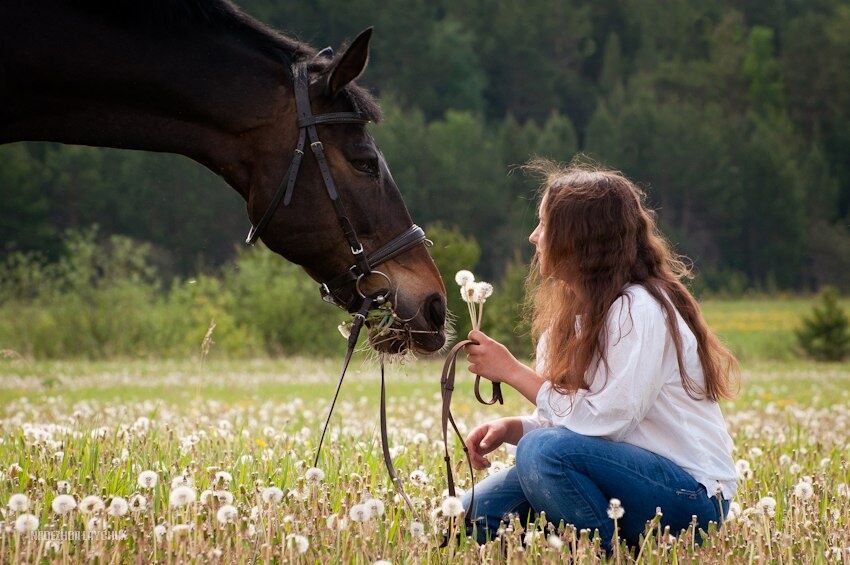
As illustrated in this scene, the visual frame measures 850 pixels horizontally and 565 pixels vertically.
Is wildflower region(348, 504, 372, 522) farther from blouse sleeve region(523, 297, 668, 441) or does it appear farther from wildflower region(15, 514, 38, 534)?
wildflower region(15, 514, 38, 534)

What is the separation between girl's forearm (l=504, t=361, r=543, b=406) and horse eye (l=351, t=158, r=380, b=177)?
1.13 meters

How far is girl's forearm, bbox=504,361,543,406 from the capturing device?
4188 mm

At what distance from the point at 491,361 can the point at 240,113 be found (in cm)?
155

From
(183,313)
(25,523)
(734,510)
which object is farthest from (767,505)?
(183,313)

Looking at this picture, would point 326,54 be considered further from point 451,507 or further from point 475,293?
point 451,507

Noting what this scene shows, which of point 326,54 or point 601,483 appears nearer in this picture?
point 601,483

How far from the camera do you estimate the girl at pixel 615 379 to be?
4.04 meters

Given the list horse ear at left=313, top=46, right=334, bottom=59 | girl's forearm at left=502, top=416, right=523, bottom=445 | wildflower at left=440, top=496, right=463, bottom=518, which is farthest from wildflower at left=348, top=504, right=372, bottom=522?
horse ear at left=313, top=46, right=334, bottom=59

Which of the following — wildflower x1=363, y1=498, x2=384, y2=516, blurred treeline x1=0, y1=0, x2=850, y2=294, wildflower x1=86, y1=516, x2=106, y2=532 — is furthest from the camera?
blurred treeline x1=0, y1=0, x2=850, y2=294

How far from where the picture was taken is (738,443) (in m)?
7.59

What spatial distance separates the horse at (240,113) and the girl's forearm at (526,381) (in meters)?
0.56

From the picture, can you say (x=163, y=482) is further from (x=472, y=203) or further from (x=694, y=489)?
(x=472, y=203)

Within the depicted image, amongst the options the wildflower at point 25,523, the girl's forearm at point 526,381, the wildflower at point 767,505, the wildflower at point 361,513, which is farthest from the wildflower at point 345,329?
the wildflower at point 767,505

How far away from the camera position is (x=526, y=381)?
4.20 meters
